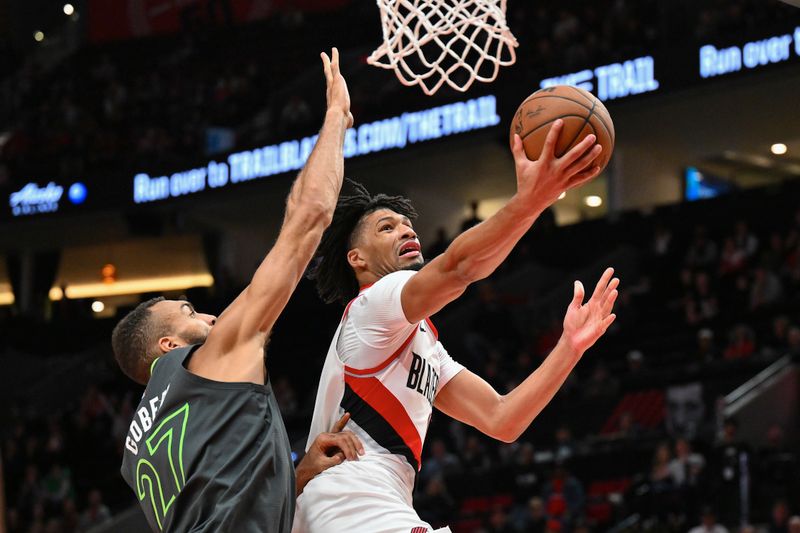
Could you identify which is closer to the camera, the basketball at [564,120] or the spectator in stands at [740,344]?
the basketball at [564,120]

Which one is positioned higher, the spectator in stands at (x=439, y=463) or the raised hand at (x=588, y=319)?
the raised hand at (x=588, y=319)

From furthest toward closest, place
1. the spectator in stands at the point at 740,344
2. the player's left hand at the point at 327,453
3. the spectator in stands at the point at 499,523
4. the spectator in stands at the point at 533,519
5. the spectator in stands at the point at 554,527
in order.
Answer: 1. the spectator in stands at the point at 740,344
2. the spectator in stands at the point at 499,523
3. the spectator in stands at the point at 533,519
4. the spectator in stands at the point at 554,527
5. the player's left hand at the point at 327,453

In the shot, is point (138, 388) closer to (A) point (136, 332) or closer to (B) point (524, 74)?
(B) point (524, 74)

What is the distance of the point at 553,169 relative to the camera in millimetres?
3635

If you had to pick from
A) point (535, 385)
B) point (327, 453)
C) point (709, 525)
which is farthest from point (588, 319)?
point (709, 525)

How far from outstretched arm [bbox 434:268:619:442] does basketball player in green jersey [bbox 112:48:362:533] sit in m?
1.19

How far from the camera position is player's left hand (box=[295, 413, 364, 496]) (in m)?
4.25

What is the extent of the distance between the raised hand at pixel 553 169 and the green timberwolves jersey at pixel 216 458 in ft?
3.15

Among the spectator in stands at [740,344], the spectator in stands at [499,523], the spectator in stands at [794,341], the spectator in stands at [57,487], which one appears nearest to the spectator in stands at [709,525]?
the spectator in stands at [499,523]

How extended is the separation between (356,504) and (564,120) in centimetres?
141

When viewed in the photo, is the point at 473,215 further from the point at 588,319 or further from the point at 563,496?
the point at 588,319

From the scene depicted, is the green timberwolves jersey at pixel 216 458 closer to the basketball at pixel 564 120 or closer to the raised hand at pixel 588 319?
the basketball at pixel 564 120

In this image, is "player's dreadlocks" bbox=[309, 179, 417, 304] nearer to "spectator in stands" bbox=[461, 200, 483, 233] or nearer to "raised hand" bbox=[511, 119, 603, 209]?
"raised hand" bbox=[511, 119, 603, 209]

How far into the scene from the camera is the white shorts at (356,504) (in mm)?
4125
